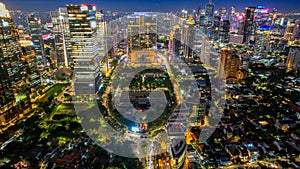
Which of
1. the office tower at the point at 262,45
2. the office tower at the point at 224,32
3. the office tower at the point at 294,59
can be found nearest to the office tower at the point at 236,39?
the office tower at the point at 224,32

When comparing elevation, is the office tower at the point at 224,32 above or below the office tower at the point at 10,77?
above

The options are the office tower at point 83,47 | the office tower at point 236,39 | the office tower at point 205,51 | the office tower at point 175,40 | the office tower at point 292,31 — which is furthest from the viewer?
the office tower at point 292,31

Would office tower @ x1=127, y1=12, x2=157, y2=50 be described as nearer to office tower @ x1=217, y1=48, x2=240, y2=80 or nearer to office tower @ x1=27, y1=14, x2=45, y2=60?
office tower @ x1=27, y1=14, x2=45, y2=60

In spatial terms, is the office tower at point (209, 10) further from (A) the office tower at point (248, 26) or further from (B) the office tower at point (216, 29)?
(A) the office tower at point (248, 26)

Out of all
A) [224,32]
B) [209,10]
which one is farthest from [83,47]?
[209,10]

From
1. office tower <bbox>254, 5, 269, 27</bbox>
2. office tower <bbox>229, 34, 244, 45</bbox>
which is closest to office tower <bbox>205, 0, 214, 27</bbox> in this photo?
office tower <bbox>229, 34, 244, 45</bbox>

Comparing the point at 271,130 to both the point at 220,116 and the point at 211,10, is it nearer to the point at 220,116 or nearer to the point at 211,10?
the point at 220,116

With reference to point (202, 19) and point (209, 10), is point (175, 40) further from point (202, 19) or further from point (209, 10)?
point (209, 10)
